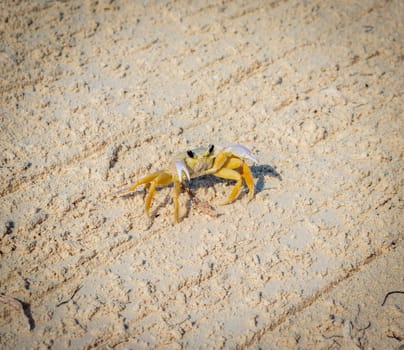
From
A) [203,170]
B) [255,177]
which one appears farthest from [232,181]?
[203,170]

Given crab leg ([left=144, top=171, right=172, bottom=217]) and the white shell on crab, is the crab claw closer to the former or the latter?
crab leg ([left=144, top=171, right=172, bottom=217])

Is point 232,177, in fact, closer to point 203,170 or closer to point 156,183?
point 203,170

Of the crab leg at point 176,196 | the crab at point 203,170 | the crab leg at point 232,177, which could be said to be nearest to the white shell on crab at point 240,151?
the crab at point 203,170

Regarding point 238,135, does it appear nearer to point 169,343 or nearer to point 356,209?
point 356,209

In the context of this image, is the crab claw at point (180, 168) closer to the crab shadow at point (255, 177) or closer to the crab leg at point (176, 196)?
the crab leg at point (176, 196)

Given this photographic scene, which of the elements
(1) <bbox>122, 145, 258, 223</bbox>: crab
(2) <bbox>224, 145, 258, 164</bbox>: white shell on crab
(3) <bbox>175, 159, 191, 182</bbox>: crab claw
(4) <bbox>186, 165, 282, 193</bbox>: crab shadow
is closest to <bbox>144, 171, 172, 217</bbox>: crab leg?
(1) <bbox>122, 145, 258, 223</bbox>: crab

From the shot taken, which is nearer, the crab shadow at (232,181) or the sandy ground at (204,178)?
the sandy ground at (204,178)
